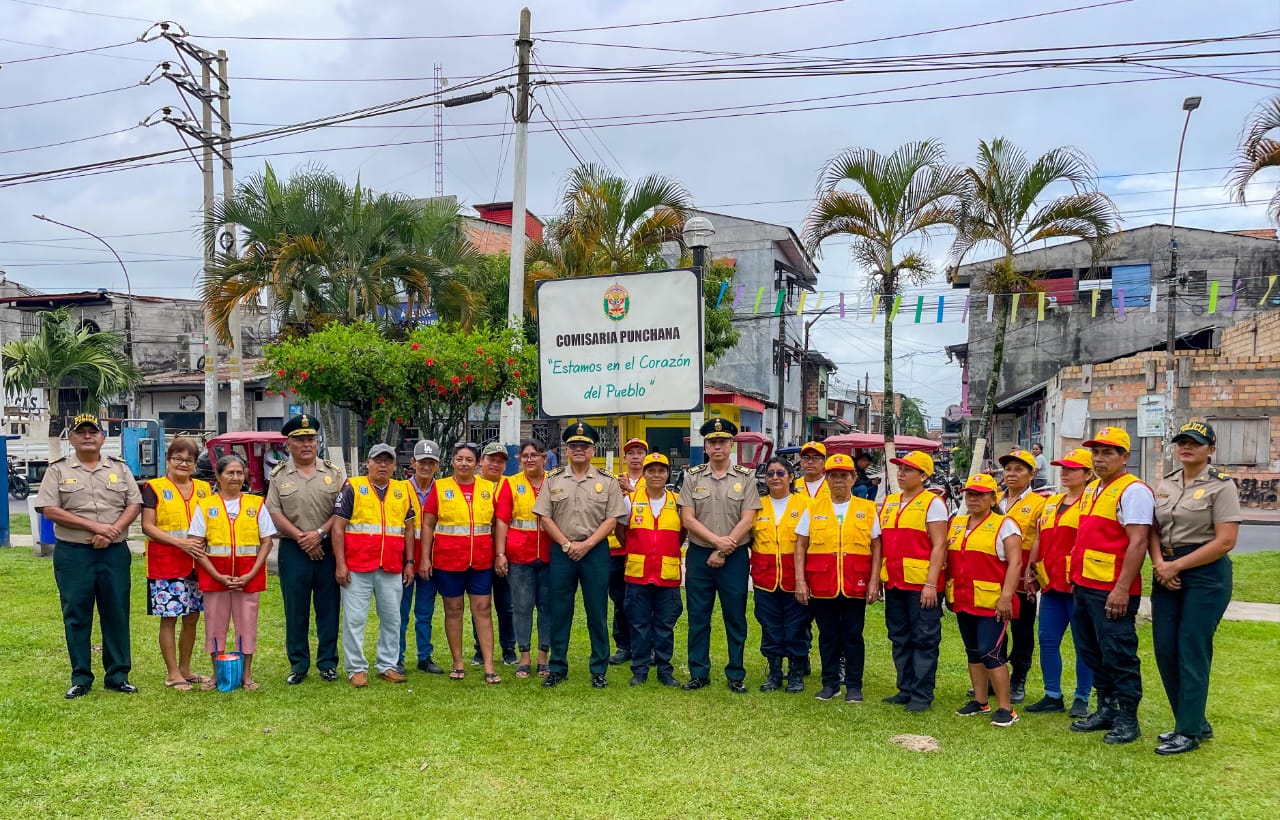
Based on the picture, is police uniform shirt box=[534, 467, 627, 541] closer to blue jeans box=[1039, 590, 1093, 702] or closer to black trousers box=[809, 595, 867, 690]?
black trousers box=[809, 595, 867, 690]

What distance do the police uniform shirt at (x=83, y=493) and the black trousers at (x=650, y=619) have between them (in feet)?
11.0

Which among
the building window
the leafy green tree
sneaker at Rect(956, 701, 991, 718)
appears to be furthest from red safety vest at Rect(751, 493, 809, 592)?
the building window

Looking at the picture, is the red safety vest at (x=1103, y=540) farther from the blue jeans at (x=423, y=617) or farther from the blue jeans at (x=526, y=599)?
the blue jeans at (x=423, y=617)

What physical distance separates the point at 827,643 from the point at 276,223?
11.9 metres

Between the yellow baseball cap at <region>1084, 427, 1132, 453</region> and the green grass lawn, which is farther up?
the yellow baseball cap at <region>1084, 427, 1132, 453</region>

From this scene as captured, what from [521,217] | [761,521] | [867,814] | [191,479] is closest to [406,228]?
[521,217]

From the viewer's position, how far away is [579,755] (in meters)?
5.06

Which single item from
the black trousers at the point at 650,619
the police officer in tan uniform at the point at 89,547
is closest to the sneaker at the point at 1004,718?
the black trousers at the point at 650,619

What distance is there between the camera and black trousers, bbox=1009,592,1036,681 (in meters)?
6.04

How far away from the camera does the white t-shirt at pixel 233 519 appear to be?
6.22 metres

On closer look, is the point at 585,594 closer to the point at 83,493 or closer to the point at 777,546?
the point at 777,546

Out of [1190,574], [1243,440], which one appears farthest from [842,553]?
[1243,440]

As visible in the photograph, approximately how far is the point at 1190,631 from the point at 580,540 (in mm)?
3636

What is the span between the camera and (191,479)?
6492 mm
